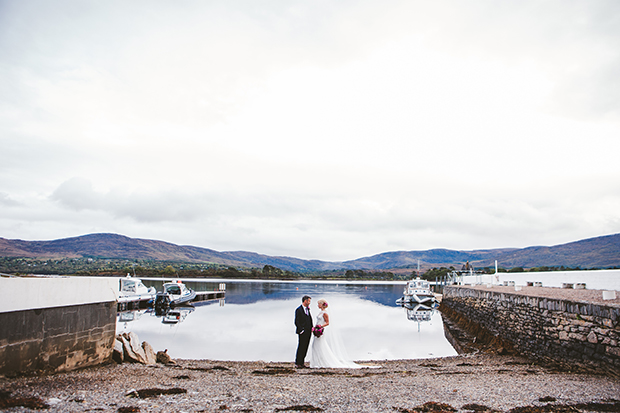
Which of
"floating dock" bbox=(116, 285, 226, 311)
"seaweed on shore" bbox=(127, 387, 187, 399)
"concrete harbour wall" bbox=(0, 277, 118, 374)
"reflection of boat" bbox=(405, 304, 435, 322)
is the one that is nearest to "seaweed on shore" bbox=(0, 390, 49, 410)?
"concrete harbour wall" bbox=(0, 277, 118, 374)

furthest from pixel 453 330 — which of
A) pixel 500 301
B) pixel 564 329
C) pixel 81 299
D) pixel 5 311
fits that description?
pixel 5 311

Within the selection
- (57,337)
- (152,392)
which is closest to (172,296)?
(57,337)

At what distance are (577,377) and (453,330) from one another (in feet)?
59.1

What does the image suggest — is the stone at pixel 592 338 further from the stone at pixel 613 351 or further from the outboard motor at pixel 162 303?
the outboard motor at pixel 162 303

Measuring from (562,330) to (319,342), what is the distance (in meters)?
6.98

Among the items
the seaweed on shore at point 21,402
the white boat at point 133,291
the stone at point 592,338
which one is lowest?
the white boat at point 133,291

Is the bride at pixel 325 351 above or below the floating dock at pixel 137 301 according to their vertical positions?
above

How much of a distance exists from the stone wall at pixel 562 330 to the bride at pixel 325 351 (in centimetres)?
588

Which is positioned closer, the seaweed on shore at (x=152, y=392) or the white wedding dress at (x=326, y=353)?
the seaweed on shore at (x=152, y=392)

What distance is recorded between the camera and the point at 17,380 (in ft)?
21.2

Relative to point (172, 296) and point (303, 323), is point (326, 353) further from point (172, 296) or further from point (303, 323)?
point (172, 296)

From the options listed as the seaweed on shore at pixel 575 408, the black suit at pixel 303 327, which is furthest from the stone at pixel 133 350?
the seaweed on shore at pixel 575 408

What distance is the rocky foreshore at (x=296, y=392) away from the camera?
6035 millimetres

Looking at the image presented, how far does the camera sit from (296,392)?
7250 mm
